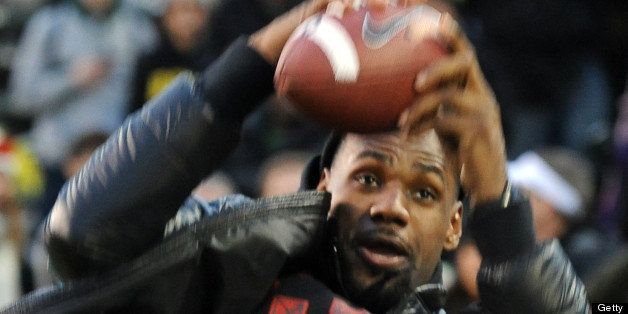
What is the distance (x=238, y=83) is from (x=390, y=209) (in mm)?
347

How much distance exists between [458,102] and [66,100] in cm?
362

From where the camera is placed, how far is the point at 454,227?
249 centimetres

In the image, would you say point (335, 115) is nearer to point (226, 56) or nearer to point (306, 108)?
point (306, 108)

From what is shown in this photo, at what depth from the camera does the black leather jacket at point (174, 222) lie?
7.10 ft

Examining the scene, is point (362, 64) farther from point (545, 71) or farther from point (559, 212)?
point (545, 71)

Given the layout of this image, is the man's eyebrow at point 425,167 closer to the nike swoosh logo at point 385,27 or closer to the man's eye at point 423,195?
the man's eye at point 423,195

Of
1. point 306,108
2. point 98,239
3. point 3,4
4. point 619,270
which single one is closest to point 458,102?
point 306,108

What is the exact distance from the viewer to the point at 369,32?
83.5 inches

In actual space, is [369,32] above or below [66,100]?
above

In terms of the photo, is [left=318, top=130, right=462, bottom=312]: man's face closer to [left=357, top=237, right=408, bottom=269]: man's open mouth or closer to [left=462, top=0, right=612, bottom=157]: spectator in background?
[left=357, top=237, right=408, bottom=269]: man's open mouth

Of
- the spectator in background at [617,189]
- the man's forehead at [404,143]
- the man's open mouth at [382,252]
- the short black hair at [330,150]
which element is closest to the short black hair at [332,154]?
the short black hair at [330,150]

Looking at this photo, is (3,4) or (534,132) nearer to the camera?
(534,132)

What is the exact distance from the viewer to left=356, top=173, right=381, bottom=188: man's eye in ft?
7.66

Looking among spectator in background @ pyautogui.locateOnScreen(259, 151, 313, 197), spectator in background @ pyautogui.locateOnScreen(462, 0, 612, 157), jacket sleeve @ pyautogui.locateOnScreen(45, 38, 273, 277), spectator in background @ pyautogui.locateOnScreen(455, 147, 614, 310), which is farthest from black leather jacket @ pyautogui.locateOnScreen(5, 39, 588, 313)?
spectator in background @ pyautogui.locateOnScreen(462, 0, 612, 157)
